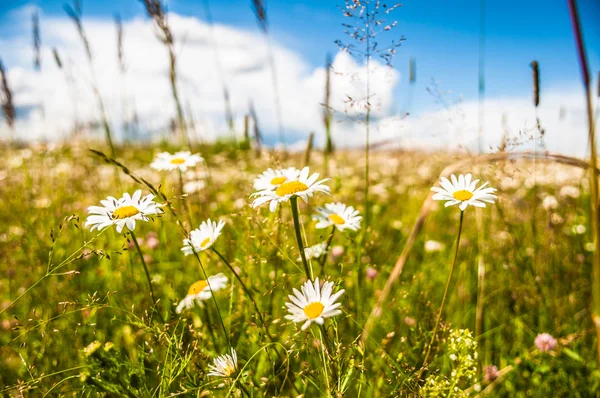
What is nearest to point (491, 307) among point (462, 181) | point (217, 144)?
point (462, 181)

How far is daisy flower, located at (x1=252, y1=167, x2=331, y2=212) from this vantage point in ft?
3.80

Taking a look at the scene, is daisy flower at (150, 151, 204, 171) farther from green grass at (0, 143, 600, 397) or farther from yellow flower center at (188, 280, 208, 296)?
yellow flower center at (188, 280, 208, 296)

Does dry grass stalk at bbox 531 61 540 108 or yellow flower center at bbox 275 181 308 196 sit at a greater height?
dry grass stalk at bbox 531 61 540 108

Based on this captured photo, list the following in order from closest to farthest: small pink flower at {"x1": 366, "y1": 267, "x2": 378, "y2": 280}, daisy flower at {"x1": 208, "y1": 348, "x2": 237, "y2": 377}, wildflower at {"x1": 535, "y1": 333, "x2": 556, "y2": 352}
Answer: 1. daisy flower at {"x1": 208, "y1": 348, "x2": 237, "y2": 377}
2. wildflower at {"x1": 535, "y1": 333, "x2": 556, "y2": 352}
3. small pink flower at {"x1": 366, "y1": 267, "x2": 378, "y2": 280}

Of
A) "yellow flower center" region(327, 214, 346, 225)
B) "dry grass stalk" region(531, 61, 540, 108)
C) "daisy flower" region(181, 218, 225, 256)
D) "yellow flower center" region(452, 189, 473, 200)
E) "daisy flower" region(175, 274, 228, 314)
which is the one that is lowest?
"daisy flower" region(175, 274, 228, 314)

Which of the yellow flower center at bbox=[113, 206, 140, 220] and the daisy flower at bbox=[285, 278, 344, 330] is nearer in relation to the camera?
the daisy flower at bbox=[285, 278, 344, 330]

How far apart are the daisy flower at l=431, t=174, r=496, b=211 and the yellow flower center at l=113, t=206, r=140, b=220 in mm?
1005

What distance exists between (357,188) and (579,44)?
4.24m

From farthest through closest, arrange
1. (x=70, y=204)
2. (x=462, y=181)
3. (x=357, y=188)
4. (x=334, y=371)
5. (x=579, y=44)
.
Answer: (x=357, y=188)
(x=70, y=204)
(x=462, y=181)
(x=334, y=371)
(x=579, y=44)

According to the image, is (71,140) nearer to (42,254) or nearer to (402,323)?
(42,254)

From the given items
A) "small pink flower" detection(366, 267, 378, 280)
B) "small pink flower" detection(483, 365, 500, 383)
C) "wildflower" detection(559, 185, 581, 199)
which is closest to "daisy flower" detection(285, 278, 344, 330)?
"small pink flower" detection(483, 365, 500, 383)

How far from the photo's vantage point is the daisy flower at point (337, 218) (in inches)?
53.5

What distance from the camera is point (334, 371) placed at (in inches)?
41.4

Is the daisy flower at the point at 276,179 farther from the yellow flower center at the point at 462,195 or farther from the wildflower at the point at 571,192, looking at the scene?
the wildflower at the point at 571,192
